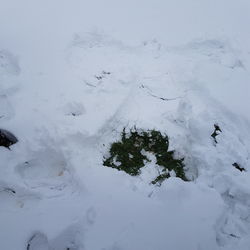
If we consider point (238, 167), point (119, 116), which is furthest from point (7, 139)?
point (238, 167)

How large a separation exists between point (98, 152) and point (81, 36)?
1.34 metres

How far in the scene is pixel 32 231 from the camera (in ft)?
6.44

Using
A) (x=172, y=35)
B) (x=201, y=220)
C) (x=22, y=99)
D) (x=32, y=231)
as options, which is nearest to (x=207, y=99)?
(x=172, y=35)

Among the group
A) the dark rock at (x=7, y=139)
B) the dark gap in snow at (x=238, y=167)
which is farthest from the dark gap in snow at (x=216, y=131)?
the dark rock at (x=7, y=139)

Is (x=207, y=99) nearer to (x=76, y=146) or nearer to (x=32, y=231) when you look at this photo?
(x=76, y=146)

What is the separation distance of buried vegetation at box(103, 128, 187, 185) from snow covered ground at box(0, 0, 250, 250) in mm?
72

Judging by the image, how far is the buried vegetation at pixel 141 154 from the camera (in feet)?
7.90

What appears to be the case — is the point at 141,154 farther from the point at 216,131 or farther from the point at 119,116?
the point at 216,131

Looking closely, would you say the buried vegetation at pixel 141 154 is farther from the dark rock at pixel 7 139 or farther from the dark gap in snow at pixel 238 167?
the dark rock at pixel 7 139

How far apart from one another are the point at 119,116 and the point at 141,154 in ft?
1.24

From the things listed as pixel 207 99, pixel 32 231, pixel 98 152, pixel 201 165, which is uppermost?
pixel 207 99

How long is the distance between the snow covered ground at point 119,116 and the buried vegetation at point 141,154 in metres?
0.07

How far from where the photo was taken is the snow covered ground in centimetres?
202

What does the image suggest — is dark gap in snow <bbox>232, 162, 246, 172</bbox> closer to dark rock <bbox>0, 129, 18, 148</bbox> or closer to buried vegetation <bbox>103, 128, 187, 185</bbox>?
buried vegetation <bbox>103, 128, 187, 185</bbox>
